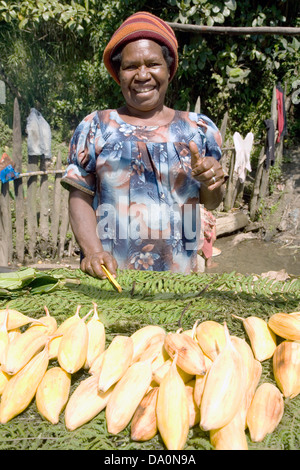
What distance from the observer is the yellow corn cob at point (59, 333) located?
3.78 feet

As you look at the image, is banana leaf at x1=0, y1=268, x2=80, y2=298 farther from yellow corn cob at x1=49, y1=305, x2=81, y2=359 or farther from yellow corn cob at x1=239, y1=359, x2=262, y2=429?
yellow corn cob at x1=239, y1=359, x2=262, y2=429

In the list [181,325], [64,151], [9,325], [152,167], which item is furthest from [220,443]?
[64,151]

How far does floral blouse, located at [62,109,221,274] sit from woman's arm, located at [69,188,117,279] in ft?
0.18

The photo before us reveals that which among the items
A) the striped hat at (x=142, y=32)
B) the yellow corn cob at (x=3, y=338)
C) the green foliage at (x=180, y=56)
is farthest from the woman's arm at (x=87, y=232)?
the green foliage at (x=180, y=56)

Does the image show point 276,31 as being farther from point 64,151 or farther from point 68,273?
point 64,151

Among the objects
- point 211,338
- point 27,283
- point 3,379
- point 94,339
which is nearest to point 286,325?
point 211,338

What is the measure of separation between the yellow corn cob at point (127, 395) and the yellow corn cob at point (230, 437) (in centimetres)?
19

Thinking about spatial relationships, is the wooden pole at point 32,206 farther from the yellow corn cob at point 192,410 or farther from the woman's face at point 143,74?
the yellow corn cob at point 192,410

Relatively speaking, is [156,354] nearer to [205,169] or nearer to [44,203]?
[205,169]

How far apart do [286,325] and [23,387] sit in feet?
2.42

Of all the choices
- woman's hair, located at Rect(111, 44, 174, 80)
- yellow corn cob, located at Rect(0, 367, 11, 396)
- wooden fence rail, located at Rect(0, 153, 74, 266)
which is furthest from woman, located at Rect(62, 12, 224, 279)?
wooden fence rail, located at Rect(0, 153, 74, 266)

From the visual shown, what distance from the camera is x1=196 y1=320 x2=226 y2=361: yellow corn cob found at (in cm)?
108

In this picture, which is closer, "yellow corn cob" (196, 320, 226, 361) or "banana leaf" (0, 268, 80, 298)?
"yellow corn cob" (196, 320, 226, 361)

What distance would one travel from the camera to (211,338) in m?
1.10
